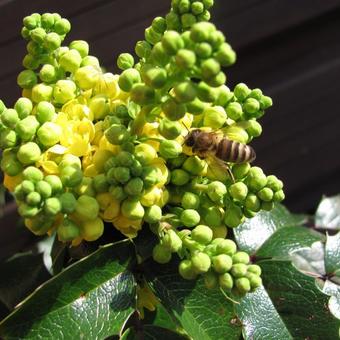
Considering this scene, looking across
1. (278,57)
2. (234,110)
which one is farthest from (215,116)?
(278,57)

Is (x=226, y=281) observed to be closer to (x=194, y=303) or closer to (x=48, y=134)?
(x=194, y=303)

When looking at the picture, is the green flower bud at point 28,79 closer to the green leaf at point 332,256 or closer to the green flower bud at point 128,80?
the green flower bud at point 128,80

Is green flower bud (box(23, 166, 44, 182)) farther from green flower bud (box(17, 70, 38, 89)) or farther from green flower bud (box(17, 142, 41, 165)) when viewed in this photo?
green flower bud (box(17, 70, 38, 89))

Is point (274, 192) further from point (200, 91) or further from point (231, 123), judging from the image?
point (200, 91)

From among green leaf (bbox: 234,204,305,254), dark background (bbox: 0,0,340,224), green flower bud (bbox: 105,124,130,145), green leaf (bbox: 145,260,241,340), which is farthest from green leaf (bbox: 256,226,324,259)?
dark background (bbox: 0,0,340,224)

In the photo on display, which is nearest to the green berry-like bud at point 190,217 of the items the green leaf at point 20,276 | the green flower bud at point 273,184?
the green flower bud at point 273,184

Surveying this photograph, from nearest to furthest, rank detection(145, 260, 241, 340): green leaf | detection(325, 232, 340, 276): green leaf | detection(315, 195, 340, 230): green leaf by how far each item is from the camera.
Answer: detection(145, 260, 241, 340): green leaf → detection(325, 232, 340, 276): green leaf → detection(315, 195, 340, 230): green leaf

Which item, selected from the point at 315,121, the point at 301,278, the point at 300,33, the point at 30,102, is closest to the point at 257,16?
the point at 300,33
